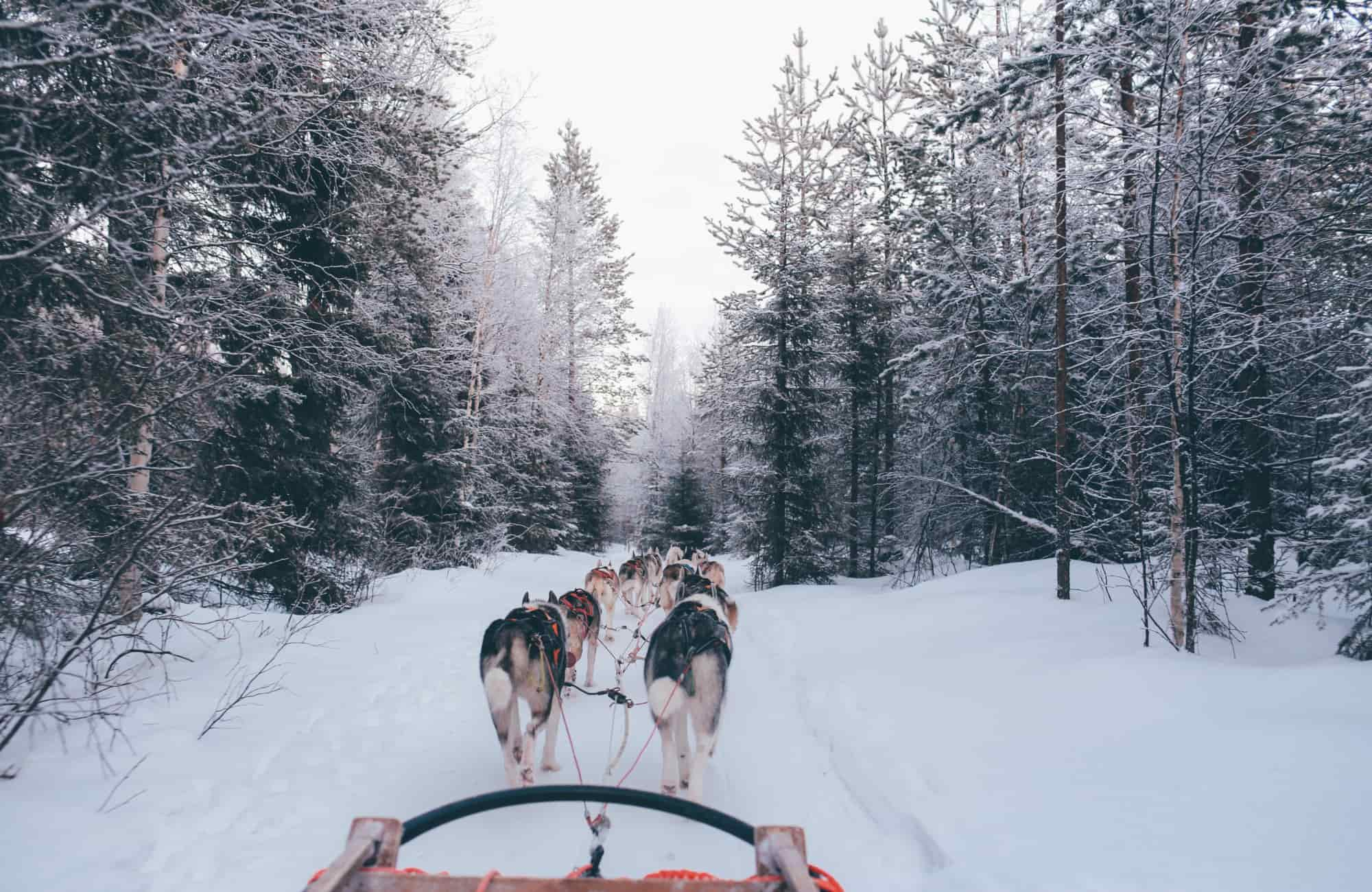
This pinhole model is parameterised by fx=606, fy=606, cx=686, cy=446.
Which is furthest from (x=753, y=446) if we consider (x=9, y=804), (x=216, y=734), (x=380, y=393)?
(x=9, y=804)

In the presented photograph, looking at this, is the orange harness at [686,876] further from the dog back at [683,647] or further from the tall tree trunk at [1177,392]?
the tall tree trunk at [1177,392]

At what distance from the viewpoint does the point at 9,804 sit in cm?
319

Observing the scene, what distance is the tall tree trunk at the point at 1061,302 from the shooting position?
856 centimetres

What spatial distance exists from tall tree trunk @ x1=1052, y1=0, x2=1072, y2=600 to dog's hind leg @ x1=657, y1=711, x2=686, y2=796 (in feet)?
21.5

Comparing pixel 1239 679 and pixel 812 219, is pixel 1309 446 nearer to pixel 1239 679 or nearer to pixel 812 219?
pixel 1239 679

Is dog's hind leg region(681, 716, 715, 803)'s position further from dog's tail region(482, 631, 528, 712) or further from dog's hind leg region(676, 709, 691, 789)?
dog's tail region(482, 631, 528, 712)

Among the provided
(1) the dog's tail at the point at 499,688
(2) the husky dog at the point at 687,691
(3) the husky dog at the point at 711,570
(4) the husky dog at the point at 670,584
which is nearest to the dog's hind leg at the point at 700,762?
(2) the husky dog at the point at 687,691

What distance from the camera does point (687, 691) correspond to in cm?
397

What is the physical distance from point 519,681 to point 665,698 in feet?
3.31

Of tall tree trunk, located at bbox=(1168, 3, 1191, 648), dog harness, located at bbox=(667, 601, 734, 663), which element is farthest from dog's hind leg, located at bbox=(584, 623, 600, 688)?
tall tree trunk, located at bbox=(1168, 3, 1191, 648)

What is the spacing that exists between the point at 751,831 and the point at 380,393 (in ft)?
52.6

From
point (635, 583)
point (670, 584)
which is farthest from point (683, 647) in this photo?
point (635, 583)

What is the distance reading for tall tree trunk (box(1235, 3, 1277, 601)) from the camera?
21.5 feet

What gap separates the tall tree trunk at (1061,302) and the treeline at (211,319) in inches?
333
